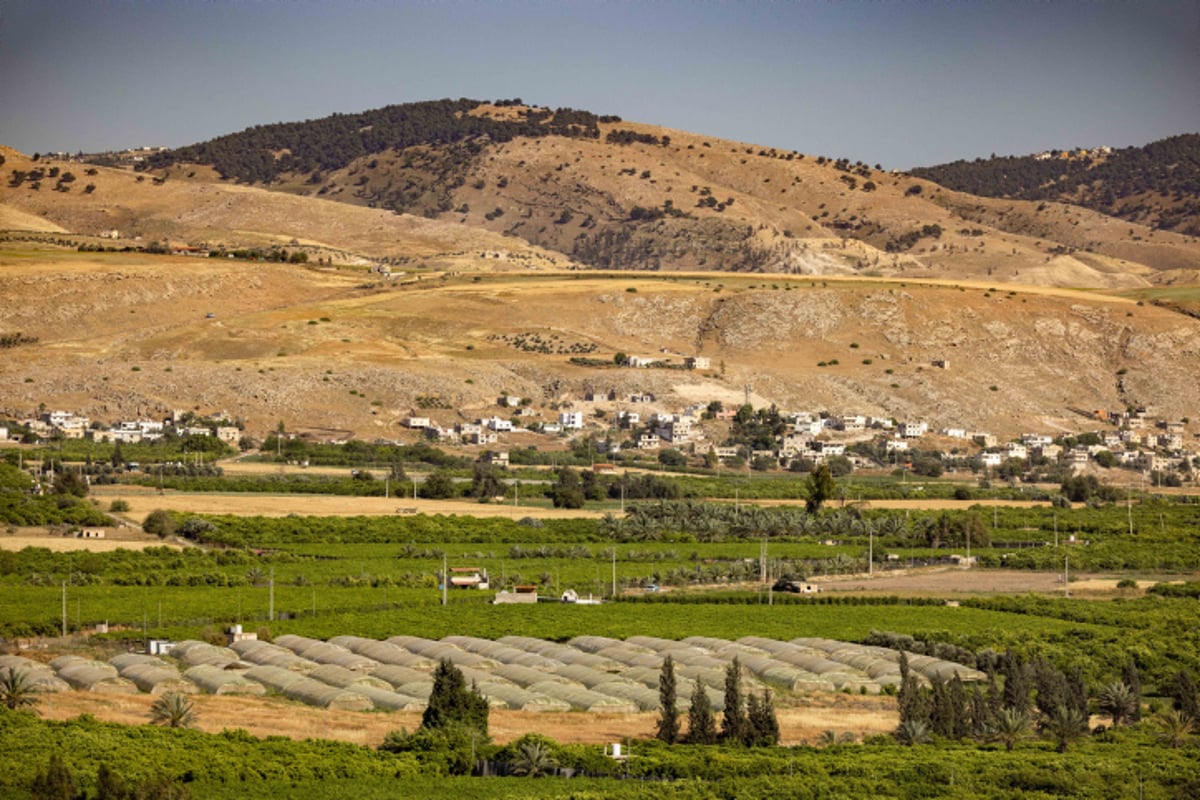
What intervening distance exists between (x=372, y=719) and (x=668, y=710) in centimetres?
721

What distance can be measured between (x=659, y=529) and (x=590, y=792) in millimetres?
45566

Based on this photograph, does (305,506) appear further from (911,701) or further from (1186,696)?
(1186,696)

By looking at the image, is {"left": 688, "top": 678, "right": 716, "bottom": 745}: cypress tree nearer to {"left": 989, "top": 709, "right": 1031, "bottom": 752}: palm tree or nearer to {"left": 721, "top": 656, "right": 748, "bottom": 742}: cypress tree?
{"left": 721, "top": 656, "right": 748, "bottom": 742}: cypress tree

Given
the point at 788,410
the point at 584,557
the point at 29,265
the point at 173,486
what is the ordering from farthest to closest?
the point at 29,265, the point at 788,410, the point at 173,486, the point at 584,557

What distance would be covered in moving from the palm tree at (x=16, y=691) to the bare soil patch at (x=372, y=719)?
16.4 inches

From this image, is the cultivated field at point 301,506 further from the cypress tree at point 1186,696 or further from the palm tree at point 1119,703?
the palm tree at point 1119,703

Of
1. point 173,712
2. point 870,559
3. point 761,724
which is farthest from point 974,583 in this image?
point 173,712

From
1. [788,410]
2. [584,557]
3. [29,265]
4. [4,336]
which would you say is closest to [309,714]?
[584,557]

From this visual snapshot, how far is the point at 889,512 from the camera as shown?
285 ft

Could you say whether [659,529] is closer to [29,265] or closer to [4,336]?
[4,336]

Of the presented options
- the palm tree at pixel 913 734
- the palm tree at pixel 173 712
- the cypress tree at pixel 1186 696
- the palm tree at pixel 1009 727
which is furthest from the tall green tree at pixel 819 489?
the palm tree at pixel 173 712

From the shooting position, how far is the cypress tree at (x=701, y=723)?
39.4m

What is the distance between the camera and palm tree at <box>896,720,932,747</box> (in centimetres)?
4009

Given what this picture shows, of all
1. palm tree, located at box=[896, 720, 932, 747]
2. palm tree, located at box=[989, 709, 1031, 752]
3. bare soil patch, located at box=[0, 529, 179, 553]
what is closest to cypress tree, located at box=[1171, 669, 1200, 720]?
palm tree, located at box=[989, 709, 1031, 752]
